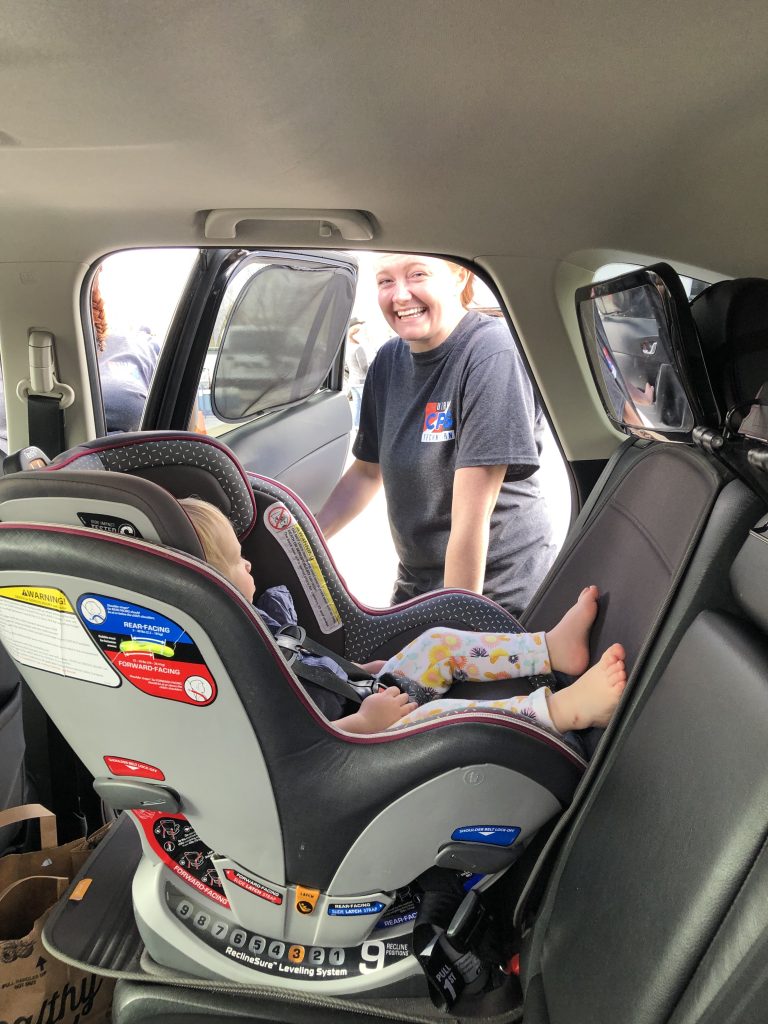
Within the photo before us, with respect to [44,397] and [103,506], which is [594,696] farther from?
[44,397]

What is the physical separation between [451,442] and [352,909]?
108cm

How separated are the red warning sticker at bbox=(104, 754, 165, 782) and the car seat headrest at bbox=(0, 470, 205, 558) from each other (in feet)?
1.02

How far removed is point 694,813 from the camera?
848mm

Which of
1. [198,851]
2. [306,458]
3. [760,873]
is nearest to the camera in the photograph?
[760,873]

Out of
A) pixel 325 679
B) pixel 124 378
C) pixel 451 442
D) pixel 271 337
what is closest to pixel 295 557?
pixel 325 679

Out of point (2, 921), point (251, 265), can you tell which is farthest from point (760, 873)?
point (251, 265)

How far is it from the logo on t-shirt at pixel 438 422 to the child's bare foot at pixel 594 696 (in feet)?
2.65

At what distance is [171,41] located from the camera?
0.90m

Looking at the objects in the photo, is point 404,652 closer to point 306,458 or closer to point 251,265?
point 251,265

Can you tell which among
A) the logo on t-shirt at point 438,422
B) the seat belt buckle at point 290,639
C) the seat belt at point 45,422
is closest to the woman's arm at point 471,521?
the logo on t-shirt at point 438,422

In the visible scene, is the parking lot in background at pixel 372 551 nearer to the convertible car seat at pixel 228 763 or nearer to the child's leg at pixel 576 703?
the child's leg at pixel 576 703

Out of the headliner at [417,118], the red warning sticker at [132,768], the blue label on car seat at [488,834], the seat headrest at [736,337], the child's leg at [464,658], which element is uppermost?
the headliner at [417,118]

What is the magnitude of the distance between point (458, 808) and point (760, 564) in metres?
0.52

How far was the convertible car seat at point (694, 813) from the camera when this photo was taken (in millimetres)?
765
